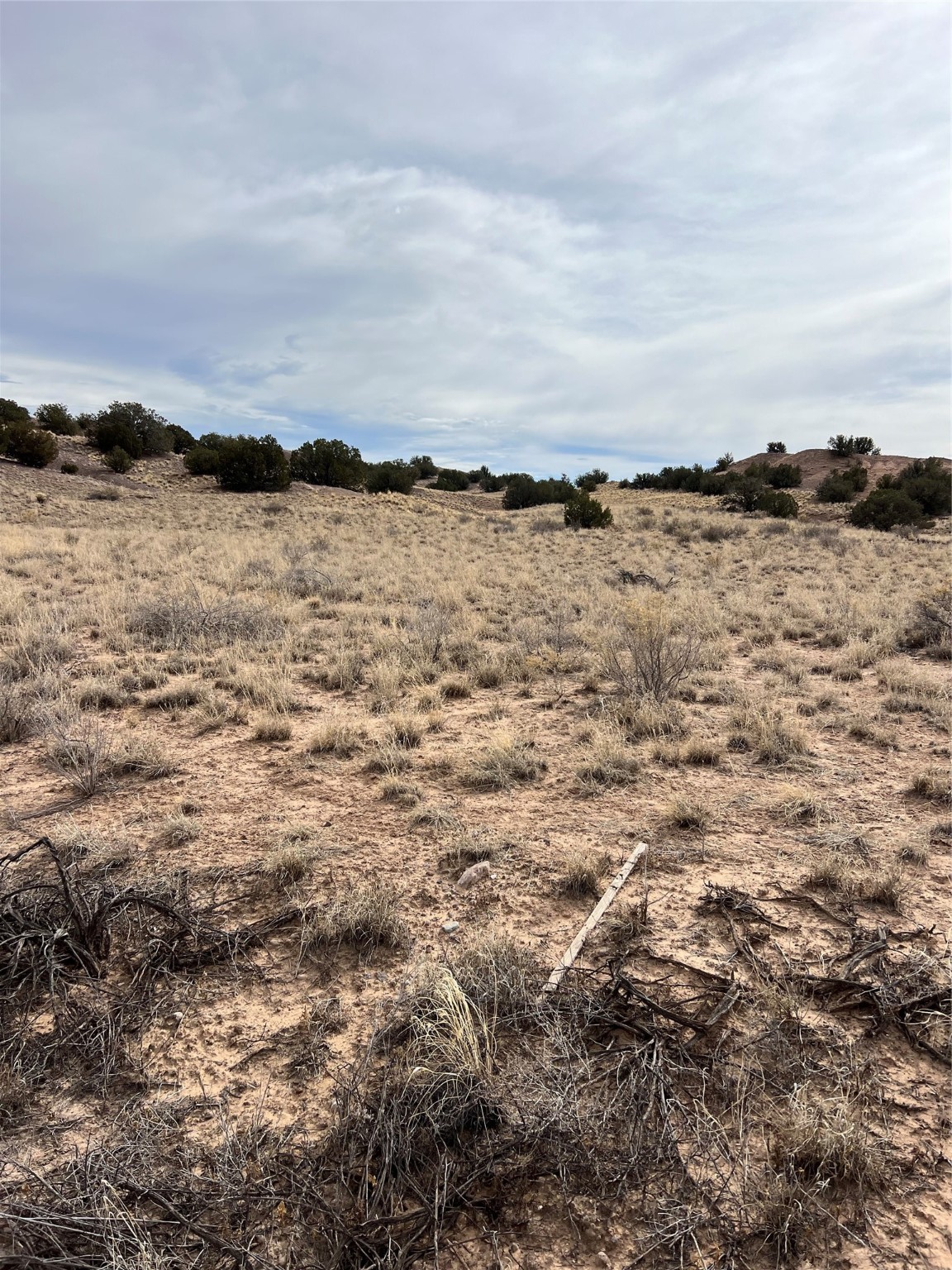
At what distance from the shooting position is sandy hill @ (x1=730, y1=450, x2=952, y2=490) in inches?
1538

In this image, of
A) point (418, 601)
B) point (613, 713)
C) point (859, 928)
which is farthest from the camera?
point (418, 601)

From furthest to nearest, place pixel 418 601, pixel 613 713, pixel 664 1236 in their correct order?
pixel 418 601, pixel 613 713, pixel 664 1236

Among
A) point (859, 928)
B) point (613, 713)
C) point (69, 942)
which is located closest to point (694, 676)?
point (613, 713)

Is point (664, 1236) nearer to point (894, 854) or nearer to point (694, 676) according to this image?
point (894, 854)

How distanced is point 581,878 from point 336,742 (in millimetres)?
2460

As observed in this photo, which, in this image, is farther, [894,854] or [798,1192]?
[894,854]

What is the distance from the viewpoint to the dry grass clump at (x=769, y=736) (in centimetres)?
488

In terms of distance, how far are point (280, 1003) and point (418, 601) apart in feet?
26.4

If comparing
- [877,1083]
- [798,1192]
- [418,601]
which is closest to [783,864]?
[877,1083]

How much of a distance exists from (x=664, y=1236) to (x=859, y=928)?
1799 mm

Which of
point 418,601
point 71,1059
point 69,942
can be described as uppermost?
point 418,601

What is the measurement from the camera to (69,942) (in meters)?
2.69

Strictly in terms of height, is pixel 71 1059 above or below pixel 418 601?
below

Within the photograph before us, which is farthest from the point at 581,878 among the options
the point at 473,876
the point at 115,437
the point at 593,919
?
the point at 115,437
